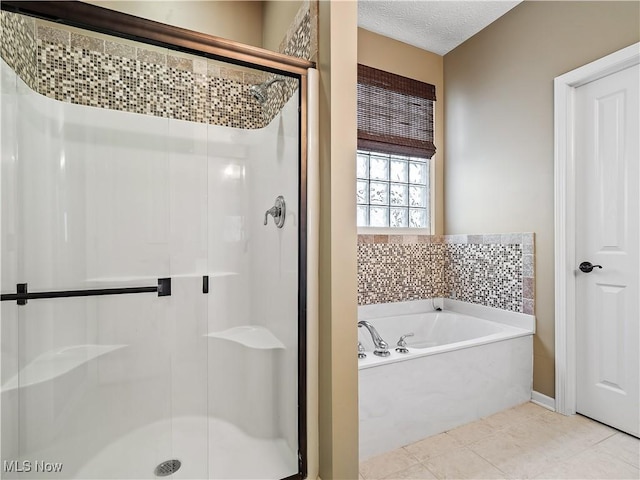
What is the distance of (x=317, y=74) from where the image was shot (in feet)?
5.13

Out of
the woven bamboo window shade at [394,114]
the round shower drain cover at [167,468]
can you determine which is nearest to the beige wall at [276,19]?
the woven bamboo window shade at [394,114]

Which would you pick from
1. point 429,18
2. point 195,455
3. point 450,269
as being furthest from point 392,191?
point 195,455

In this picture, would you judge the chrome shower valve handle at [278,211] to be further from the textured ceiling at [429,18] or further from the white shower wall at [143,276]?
the textured ceiling at [429,18]

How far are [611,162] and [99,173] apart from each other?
8.69ft

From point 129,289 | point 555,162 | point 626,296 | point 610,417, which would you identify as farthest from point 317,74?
point 610,417

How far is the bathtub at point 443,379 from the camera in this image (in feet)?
5.72

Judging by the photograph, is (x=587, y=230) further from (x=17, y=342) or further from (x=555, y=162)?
(x=17, y=342)

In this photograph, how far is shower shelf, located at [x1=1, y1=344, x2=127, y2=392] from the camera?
1414mm

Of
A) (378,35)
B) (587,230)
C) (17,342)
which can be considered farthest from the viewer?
(378,35)

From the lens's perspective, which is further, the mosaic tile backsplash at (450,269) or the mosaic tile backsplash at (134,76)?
the mosaic tile backsplash at (450,269)

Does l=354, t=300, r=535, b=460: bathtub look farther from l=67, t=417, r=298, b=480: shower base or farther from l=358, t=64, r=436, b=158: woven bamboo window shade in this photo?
l=358, t=64, r=436, b=158: woven bamboo window shade

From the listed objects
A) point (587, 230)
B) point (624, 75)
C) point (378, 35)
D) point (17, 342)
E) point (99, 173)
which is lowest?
point (17, 342)

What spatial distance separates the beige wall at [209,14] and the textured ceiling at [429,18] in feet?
2.53

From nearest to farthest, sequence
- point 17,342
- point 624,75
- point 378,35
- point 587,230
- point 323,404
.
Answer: point 17,342, point 323,404, point 624,75, point 587,230, point 378,35
